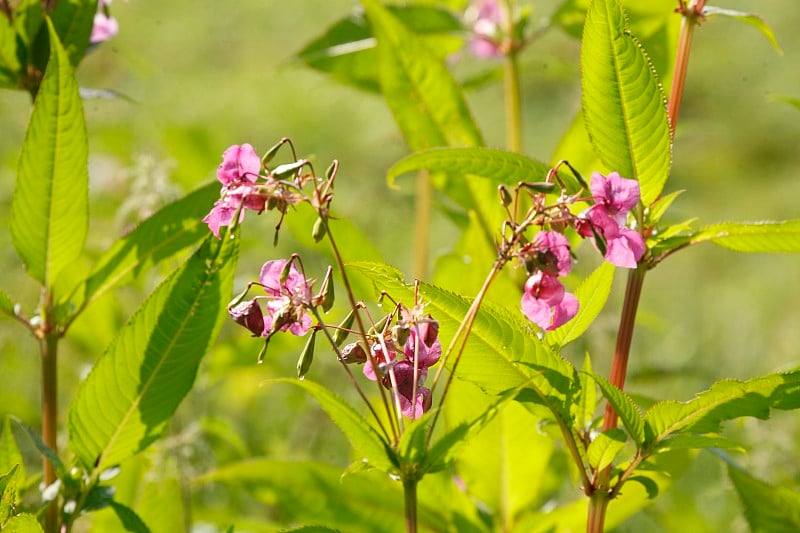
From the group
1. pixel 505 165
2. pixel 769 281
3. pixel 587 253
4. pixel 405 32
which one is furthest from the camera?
pixel 769 281

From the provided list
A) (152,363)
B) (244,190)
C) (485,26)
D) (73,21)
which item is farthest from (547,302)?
(485,26)

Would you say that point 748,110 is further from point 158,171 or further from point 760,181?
point 158,171

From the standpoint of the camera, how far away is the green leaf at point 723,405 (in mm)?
780

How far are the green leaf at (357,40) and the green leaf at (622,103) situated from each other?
605mm

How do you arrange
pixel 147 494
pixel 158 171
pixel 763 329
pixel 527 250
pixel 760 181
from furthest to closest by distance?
pixel 760 181 → pixel 763 329 → pixel 158 171 → pixel 147 494 → pixel 527 250

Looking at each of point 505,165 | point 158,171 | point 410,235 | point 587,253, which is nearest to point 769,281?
point 410,235

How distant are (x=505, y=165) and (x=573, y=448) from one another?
0.26 m

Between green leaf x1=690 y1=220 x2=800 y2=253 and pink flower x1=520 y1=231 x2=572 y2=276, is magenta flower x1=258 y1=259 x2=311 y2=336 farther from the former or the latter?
green leaf x1=690 y1=220 x2=800 y2=253

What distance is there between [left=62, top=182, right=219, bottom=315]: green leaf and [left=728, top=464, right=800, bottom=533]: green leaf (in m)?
0.63

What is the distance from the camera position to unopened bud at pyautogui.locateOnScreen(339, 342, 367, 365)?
78 centimetres

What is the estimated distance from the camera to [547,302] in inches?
30.3

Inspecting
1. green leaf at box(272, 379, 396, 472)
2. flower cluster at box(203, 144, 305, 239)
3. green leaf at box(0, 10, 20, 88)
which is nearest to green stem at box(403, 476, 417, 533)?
green leaf at box(272, 379, 396, 472)

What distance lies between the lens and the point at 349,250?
4.14 feet

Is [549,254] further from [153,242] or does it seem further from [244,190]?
[153,242]
